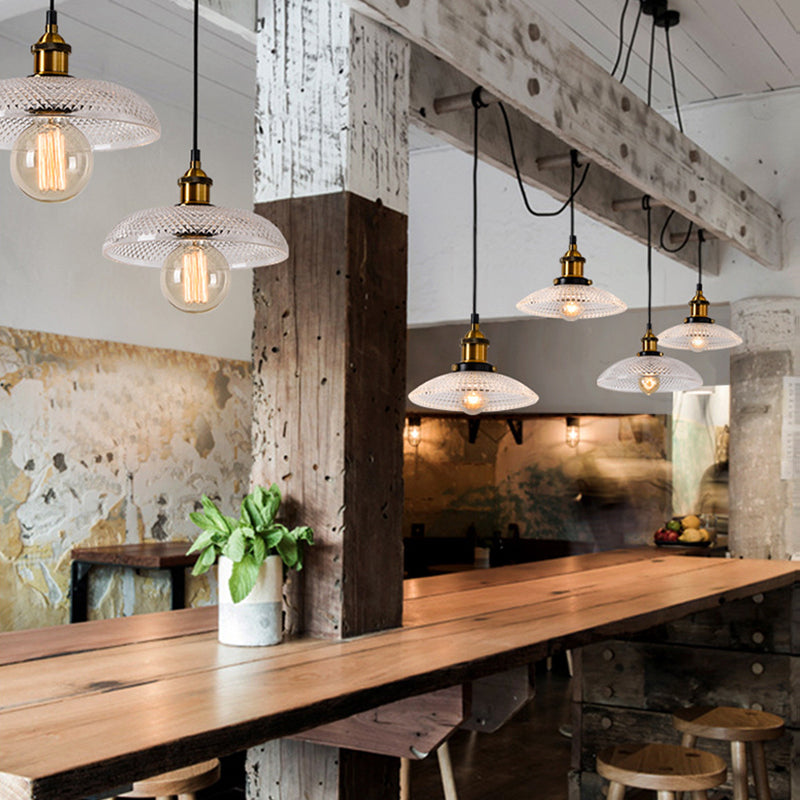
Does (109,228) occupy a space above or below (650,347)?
above

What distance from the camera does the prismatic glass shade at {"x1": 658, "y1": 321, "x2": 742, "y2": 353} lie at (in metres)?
4.04

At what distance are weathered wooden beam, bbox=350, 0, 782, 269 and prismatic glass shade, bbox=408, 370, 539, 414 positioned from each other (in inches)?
28.9

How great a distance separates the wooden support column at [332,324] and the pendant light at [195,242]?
17cm

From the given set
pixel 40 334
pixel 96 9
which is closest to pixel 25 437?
pixel 40 334

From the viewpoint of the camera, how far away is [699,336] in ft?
13.5

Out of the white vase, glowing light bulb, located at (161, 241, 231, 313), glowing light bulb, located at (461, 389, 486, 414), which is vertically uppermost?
glowing light bulb, located at (161, 241, 231, 313)

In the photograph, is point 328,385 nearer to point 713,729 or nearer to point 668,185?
point 713,729

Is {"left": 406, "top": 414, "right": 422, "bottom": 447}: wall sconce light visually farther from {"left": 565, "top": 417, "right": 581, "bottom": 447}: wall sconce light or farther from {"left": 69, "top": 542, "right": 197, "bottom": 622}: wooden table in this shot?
{"left": 69, "top": 542, "right": 197, "bottom": 622}: wooden table

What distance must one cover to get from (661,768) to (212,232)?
183cm

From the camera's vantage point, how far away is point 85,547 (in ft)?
15.4

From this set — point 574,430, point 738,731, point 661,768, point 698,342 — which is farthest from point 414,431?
point 661,768

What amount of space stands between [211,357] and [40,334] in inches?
45.4

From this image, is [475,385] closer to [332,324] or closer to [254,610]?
[332,324]

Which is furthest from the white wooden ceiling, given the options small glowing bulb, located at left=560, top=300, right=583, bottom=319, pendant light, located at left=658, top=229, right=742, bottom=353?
small glowing bulb, located at left=560, top=300, right=583, bottom=319
